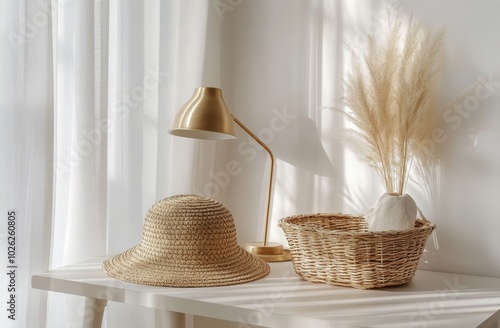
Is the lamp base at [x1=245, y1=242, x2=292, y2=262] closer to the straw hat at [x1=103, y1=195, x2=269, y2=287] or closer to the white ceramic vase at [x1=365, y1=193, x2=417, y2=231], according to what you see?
the straw hat at [x1=103, y1=195, x2=269, y2=287]

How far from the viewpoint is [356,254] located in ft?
4.54

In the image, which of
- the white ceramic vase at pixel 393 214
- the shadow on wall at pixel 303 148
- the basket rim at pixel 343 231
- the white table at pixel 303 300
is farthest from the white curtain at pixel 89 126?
the white ceramic vase at pixel 393 214

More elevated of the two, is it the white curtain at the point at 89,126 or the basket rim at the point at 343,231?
the white curtain at the point at 89,126

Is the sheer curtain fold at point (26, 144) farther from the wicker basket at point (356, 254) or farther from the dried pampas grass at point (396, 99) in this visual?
the dried pampas grass at point (396, 99)

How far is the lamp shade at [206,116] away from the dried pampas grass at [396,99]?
1.08ft

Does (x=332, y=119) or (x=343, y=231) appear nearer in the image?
(x=343, y=231)

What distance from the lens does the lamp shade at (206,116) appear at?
5.17 feet

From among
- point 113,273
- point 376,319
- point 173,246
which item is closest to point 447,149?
point 376,319

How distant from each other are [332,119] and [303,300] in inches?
25.7

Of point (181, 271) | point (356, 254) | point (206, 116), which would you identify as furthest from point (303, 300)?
point (206, 116)

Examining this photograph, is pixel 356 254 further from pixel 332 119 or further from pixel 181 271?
pixel 332 119

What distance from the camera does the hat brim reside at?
140cm

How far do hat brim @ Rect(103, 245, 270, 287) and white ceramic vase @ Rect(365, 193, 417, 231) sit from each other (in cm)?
31

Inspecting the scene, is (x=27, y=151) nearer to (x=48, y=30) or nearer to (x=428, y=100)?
(x=48, y=30)
